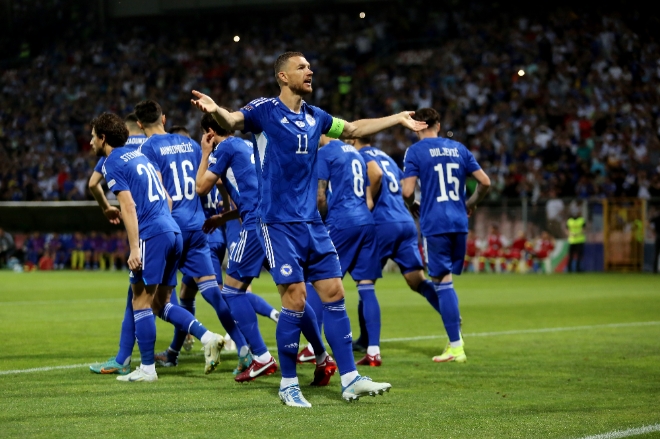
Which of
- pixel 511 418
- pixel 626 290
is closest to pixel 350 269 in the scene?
pixel 511 418

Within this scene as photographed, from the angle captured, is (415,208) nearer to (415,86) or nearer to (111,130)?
(111,130)

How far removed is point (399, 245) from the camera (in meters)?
9.33

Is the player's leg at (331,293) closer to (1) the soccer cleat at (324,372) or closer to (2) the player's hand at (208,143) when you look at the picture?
(1) the soccer cleat at (324,372)

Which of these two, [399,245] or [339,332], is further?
[399,245]

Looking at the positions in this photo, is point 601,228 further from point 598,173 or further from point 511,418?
point 511,418

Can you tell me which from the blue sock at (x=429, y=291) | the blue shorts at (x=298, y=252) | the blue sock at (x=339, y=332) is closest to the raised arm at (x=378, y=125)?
the blue shorts at (x=298, y=252)

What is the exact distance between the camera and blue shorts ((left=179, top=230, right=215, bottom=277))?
822cm

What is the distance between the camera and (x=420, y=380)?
23.8 feet

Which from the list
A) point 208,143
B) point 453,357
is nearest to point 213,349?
point 208,143

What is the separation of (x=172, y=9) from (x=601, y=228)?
20.8 metres

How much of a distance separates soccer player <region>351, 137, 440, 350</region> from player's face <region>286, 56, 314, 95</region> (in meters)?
2.97

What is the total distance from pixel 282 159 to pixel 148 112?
7.94ft

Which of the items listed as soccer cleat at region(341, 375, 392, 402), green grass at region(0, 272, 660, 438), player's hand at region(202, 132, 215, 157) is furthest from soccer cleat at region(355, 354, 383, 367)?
player's hand at region(202, 132, 215, 157)

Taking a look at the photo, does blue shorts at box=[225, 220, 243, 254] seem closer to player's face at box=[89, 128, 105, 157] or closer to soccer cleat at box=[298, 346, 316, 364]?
soccer cleat at box=[298, 346, 316, 364]
